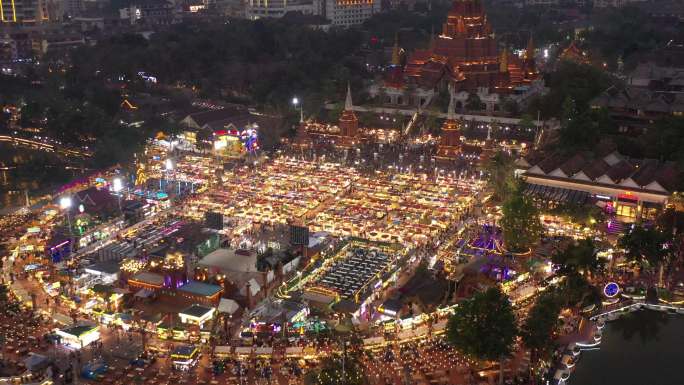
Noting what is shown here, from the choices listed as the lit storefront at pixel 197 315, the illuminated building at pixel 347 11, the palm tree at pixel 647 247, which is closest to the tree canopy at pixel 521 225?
the palm tree at pixel 647 247

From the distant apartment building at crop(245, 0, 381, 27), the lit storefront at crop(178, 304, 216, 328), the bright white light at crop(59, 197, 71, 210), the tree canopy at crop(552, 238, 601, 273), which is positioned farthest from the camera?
the distant apartment building at crop(245, 0, 381, 27)

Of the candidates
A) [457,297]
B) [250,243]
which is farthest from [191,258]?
[457,297]

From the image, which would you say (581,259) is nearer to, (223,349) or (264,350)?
(264,350)

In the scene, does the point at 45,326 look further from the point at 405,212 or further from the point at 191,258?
the point at 405,212

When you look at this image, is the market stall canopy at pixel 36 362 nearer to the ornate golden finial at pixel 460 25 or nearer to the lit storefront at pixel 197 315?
the lit storefront at pixel 197 315

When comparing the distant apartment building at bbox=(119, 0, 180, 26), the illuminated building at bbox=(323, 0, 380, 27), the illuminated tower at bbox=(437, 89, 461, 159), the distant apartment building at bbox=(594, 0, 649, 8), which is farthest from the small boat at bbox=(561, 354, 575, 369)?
the distant apartment building at bbox=(594, 0, 649, 8)

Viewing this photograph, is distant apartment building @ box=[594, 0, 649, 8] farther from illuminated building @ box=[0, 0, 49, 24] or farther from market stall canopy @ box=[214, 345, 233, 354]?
market stall canopy @ box=[214, 345, 233, 354]

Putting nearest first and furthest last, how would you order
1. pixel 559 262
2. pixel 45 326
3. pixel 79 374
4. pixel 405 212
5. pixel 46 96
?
pixel 79 374 → pixel 45 326 → pixel 559 262 → pixel 405 212 → pixel 46 96
